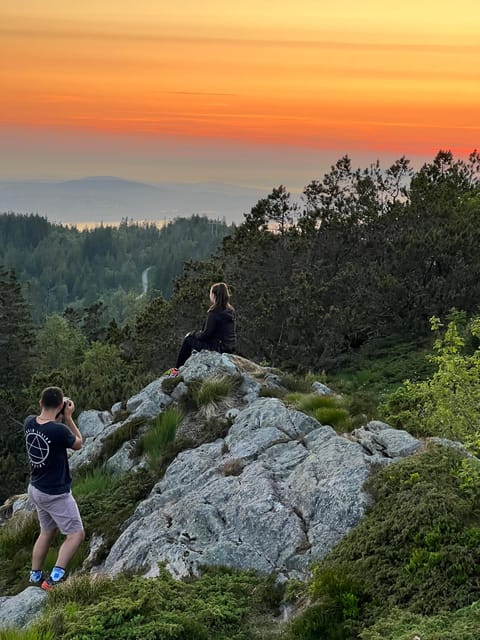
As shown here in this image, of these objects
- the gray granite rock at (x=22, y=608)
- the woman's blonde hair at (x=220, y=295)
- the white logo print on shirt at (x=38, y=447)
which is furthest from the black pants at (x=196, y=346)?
the gray granite rock at (x=22, y=608)

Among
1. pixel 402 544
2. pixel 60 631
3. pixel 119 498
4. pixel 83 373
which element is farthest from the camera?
pixel 83 373

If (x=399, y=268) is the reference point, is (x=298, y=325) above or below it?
below

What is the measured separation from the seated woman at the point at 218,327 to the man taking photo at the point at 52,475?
17.2 ft

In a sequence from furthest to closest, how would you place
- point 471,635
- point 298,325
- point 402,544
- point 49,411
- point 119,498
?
point 298,325 → point 119,498 → point 49,411 → point 402,544 → point 471,635

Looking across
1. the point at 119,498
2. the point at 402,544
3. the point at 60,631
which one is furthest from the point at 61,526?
the point at 402,544

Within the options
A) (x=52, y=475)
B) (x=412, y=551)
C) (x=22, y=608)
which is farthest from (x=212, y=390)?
(x=412, y=551)

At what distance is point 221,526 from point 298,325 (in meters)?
16.3

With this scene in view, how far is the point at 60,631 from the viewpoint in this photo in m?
4.80

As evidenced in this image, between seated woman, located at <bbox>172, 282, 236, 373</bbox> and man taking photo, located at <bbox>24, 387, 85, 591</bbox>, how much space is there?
5230 millimetres

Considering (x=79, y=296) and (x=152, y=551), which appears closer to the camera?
(x=152, y=551)

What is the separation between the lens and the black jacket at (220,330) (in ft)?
39.6

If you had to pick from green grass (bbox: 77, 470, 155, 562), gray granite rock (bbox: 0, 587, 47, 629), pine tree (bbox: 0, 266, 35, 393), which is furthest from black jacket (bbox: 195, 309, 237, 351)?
pine tree (bbox: 0, 266, 35, 393)

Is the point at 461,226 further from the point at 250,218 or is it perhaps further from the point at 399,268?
the point at 250,218

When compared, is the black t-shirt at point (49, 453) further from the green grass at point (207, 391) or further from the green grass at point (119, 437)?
the green grass at point (207, 391)
